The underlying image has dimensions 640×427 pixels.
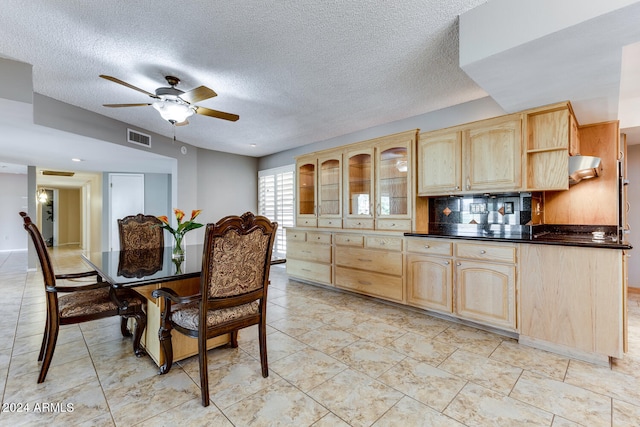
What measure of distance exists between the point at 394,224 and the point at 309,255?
59.3 inches

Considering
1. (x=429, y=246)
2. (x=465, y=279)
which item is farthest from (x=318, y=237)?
(x=465, y=279)

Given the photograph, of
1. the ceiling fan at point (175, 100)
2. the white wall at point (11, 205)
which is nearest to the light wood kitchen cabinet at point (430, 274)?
the ceiling fan at point (175, 100)

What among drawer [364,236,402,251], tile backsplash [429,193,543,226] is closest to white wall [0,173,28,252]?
drawer [364,236,402,251]

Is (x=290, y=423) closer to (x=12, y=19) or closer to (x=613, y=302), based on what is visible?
(x=613, y=302)

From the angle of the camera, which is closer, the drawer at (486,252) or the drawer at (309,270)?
the drawer at (486,252)

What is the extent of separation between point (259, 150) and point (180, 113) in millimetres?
3132

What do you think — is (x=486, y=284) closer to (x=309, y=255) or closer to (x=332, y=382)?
(x=332, y=382)

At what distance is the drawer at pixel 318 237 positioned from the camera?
13.8 feet

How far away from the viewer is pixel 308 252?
14.7 feet

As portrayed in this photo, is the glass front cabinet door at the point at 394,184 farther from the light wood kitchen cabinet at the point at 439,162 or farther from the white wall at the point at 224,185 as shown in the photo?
the white wall at the point at 224,185

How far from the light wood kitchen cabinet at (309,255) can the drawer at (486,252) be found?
1851 millimetres

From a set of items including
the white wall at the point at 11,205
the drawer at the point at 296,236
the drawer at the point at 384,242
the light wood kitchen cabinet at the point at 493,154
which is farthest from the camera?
the white wall at the point at 11,205

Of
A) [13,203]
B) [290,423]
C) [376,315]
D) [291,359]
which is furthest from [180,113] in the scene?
[13,203]

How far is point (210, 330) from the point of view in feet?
5.76
